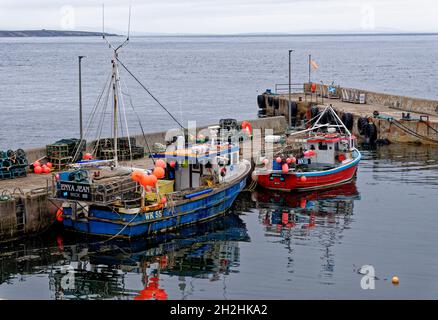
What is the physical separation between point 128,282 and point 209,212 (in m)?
7.11

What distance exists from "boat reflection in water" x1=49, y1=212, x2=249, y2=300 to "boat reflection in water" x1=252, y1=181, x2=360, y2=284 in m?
1.98

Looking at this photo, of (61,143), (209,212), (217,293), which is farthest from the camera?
(61,143)

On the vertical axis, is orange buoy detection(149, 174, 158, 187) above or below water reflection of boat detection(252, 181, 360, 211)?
above

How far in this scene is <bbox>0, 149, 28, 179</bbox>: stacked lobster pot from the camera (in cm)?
2820

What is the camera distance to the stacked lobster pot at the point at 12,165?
1110 inches

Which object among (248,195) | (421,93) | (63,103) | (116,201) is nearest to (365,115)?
(248,195)

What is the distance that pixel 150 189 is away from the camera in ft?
85.2

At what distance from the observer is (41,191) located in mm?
25891

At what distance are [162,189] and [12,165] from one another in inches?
248

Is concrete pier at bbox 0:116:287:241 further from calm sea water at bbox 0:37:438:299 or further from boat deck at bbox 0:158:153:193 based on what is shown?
calm sea water at bbox 0:37:438:299

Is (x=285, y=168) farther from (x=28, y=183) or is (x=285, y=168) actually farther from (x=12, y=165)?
(x=12, y=165)

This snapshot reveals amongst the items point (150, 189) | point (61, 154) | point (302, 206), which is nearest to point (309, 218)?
point (302, 206)

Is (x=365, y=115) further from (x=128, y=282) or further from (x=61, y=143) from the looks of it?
(x=128, y=282)

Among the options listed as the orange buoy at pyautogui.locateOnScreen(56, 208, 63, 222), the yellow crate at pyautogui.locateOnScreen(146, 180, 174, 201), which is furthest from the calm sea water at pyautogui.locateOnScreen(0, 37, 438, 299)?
the yellow crate at pyautogui.locateOnScreen(146, 180, 174, 201)
